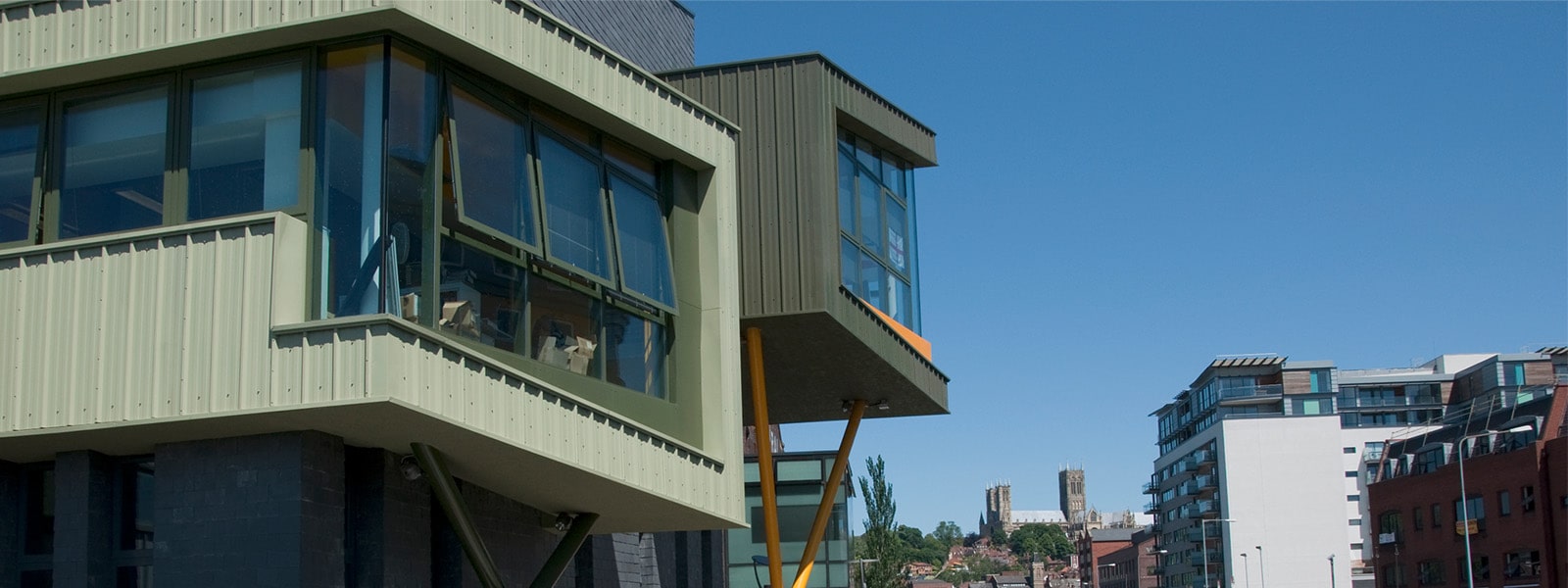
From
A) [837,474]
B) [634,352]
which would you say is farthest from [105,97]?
[837,474]

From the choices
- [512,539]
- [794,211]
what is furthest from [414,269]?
[794,211]

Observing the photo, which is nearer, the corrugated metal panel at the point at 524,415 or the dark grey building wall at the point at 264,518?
the corrugated metal panel at the point at 524,415

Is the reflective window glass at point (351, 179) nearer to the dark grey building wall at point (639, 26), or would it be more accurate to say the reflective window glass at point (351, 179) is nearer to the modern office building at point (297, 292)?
the modern office building at point (297, 292)

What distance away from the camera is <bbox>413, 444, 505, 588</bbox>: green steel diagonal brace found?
42.4 ft

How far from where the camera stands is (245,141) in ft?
42.6

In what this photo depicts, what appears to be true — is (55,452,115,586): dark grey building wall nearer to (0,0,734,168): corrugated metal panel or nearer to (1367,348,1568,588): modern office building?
(0,0,734,168): corrugated metal panel

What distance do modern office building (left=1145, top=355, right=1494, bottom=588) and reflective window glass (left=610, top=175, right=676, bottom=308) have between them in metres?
121

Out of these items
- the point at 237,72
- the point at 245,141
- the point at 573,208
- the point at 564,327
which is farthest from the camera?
the point at 573,208

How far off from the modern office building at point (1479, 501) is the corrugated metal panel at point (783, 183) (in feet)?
229

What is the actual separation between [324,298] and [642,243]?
4.47 metres

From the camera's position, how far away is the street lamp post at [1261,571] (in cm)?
13838

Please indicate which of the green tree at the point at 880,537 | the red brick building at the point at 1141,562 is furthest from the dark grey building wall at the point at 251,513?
the red brick building at the point at 1141,562

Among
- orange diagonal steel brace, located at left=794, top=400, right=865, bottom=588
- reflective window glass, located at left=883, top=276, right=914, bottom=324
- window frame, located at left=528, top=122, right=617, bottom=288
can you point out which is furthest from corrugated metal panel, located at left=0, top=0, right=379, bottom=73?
orange diagonal steel brace, located at left=794, top=400, right=865, bottom=588

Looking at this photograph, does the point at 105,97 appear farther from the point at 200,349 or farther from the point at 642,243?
the point at 642,243
